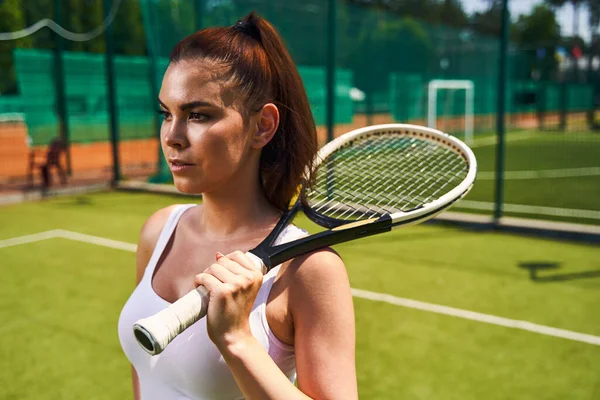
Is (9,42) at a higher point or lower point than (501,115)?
higher

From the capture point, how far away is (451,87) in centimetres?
2080

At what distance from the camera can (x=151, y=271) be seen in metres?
1.83

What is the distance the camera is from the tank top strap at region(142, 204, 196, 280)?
6.08 feet

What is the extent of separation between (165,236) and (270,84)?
592 millimetres

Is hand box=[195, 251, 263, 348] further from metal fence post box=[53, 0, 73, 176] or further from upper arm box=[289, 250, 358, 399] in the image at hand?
metal fence post box=[53, 0, 73, 176]

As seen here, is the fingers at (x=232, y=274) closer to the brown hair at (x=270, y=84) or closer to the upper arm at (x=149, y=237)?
the brown hair at (x=270, y=84)

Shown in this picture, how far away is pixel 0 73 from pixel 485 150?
1526 cm

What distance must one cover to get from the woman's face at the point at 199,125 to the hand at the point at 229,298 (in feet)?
0.96

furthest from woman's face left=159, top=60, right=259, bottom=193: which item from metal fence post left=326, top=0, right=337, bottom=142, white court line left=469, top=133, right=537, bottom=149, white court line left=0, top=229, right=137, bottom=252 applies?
white court line left=469, top=133, right=537, bottom=149

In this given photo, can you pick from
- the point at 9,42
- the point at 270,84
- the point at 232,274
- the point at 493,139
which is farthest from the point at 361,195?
the point at 493,139

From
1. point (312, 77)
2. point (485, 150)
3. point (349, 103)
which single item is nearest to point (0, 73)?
point (312, 77)

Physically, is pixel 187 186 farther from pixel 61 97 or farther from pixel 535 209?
pixel 61 97

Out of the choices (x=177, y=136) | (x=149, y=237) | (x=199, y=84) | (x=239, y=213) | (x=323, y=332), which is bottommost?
(x=323, y=332)

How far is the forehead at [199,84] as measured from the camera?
159 cm
